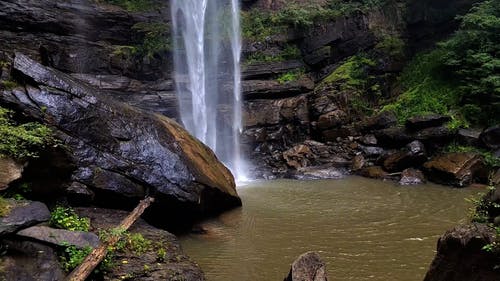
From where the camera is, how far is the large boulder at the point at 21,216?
14.8 feet

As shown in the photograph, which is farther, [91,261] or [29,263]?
[91,261]

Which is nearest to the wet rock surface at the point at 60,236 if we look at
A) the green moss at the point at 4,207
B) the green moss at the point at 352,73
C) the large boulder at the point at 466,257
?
the green moss at the point at 4,207

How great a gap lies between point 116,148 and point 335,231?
485 cm

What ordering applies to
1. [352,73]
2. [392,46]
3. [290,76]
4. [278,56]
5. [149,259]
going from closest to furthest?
[149,259]
[352,73]
[290,76]
[392,46]
[278,56]

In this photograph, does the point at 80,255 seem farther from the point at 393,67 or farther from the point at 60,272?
the point at 393,67

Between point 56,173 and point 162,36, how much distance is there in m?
15.9

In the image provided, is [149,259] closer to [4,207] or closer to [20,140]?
[4,207]

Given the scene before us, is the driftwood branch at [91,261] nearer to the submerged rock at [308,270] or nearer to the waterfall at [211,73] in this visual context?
the submerged rock at [308,270]

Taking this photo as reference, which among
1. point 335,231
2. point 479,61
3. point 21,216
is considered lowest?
point 335,231

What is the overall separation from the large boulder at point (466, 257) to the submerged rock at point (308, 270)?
1286mm

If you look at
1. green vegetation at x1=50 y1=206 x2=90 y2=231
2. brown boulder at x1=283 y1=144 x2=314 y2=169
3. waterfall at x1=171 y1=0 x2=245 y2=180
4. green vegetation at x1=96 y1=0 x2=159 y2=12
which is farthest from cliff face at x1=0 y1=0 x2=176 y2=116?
green vegetation at x1=50 y1=206 x2=90 y2=231

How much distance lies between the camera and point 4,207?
479 centimetres

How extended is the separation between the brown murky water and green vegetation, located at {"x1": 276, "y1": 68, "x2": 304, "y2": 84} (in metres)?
8.62

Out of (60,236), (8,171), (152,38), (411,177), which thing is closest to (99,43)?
(152,38)
